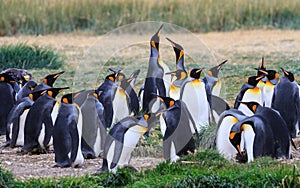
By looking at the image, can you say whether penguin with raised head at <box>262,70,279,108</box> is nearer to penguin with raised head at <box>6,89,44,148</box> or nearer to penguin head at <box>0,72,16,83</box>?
penguin with raised head at <box>6,89,44,148</box>

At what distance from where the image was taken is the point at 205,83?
9859 millimetres

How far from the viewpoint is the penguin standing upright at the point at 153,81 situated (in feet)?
31.4

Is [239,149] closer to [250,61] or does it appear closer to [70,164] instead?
[70,164]

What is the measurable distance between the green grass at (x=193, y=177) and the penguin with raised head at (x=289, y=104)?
2.26m

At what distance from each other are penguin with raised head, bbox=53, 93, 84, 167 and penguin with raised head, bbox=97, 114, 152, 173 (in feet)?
1.22

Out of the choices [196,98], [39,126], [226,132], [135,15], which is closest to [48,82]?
[39,126]

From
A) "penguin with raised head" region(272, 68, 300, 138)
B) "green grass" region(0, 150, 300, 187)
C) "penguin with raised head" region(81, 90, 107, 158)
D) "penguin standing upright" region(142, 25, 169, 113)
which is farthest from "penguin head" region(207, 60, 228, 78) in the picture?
"green grass" region(0, 150, 300, 187)

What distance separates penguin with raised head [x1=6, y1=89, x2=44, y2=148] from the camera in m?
8.79

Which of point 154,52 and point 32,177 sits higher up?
point 154,52

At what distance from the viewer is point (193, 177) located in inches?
252

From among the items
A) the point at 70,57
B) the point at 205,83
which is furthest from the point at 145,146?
the point at 70,57

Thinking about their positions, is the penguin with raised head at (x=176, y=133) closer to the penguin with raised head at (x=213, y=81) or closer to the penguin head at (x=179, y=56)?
the penguin with raised head at (x=213, y=81)

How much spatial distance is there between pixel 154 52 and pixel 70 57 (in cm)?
628

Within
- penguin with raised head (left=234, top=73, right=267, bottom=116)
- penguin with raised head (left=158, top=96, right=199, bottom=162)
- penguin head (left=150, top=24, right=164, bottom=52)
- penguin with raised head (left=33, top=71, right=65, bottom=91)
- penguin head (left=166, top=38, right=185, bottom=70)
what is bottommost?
penguin with raised head (left=158, top=96, right=199, bottom=162)
